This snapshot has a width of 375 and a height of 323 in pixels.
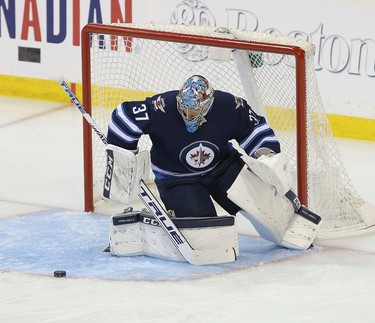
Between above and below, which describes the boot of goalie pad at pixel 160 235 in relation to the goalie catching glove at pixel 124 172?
below

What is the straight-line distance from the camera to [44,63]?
739 centimetres

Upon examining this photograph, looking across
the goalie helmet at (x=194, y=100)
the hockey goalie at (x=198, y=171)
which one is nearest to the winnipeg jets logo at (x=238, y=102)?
the hockey goalie at (x=198, y=171)

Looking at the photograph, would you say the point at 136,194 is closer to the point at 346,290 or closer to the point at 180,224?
the point at 180,224

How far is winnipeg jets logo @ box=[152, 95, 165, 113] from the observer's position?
183 inches

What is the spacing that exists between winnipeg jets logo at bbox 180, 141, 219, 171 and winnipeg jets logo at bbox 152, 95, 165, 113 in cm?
18

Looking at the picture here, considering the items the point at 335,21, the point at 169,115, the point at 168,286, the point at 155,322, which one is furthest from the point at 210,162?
the point at 335,21

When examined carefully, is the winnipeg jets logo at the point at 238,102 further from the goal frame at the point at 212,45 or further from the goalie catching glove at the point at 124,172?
the goalie catching glove at the point at 124,172

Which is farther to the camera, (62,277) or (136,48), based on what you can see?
(136,48)

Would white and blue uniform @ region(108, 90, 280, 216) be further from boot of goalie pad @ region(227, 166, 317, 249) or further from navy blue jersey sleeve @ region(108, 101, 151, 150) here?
boot of goalie pad @ region(227, 166, 317, 249)

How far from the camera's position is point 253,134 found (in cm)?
472

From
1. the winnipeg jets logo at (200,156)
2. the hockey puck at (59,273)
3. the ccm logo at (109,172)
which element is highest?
the winnipeg jets logo at (200,156)

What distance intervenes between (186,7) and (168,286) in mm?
2733

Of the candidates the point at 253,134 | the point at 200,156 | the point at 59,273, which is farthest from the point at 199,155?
the point at 59,273

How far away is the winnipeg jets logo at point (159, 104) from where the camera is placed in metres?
4.66
